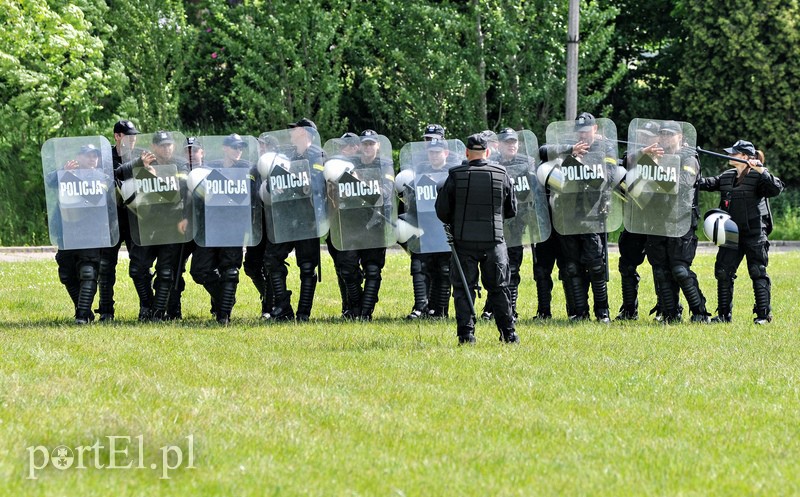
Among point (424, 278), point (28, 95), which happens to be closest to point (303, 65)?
point (28, 95)

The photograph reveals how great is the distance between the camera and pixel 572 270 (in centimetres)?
1195

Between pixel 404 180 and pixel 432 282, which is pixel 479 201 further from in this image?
pixel 432 282

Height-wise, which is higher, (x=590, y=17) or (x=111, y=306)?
(x=590, y=17)

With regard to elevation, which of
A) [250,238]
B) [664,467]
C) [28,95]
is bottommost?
[664,467]

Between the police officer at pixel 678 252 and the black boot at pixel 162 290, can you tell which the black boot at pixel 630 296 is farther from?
the black boot at pixel 162 290

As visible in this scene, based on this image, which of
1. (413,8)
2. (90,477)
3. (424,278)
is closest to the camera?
(90,477)

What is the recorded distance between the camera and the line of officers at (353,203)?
11391mm

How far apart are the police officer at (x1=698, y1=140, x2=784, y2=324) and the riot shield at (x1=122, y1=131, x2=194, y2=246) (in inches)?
208

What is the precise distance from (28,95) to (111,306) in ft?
41.1

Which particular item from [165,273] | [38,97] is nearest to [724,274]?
[165,273]

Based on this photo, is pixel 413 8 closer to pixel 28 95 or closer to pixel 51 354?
pixel 28 95

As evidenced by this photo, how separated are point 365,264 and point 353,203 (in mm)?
759

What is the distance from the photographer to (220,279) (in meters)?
Result: 11.7

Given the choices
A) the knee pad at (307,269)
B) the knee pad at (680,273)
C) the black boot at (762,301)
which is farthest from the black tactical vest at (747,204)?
the knee pad at (307,269)
